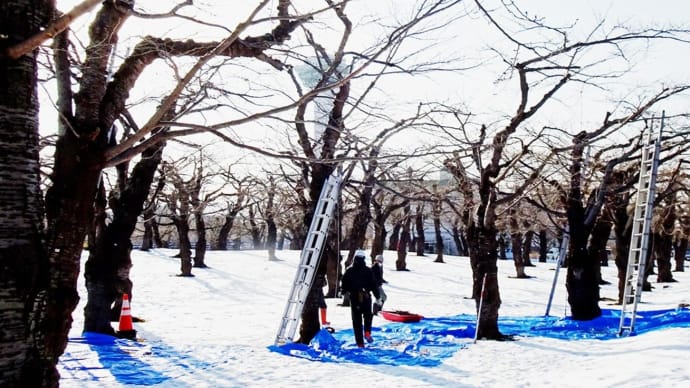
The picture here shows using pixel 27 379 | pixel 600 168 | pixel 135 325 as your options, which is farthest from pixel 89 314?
pixel 600 168

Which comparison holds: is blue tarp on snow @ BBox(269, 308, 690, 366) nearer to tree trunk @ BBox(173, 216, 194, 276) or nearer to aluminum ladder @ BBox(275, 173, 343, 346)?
aluminum ladder @ BBox(275, 173, 343, 346)

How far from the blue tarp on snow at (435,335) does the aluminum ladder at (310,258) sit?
1.37 ft

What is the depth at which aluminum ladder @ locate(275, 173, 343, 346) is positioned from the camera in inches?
356

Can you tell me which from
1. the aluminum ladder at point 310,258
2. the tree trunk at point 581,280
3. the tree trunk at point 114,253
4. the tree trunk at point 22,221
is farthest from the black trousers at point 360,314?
the tree trunk at point 22,221

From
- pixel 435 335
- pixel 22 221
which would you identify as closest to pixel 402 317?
pixel 435 335

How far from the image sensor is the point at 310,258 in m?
9.45

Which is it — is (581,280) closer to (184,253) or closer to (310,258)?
(310,258)

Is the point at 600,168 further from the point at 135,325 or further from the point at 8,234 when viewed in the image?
the point at 8,234

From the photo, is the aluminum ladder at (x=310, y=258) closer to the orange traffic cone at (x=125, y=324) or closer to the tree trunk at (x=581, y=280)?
the orange traffic cone at (x=125, y=324)

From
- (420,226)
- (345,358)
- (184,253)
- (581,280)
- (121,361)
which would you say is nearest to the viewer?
(121,361)

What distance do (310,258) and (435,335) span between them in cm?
298

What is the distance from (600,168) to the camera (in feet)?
44.3

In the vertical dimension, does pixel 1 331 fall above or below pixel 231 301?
above

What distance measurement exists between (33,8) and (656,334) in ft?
28.3
